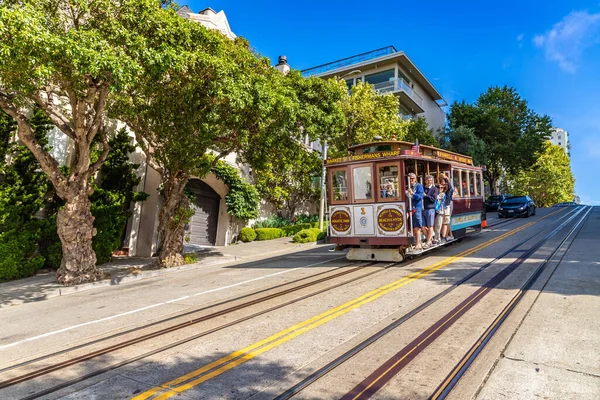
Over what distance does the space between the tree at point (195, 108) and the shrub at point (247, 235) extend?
7.01 metres

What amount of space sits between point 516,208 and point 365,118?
13.6m

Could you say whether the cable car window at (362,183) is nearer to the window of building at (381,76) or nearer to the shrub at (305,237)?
the shrub at (305,237)

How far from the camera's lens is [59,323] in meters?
6.50

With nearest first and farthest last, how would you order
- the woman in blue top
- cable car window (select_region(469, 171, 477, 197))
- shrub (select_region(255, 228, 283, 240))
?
the woman in blue top, cable car window (select_region(469, 171, 477, 197)), shrub (select_region(255, 228, 283, 240))

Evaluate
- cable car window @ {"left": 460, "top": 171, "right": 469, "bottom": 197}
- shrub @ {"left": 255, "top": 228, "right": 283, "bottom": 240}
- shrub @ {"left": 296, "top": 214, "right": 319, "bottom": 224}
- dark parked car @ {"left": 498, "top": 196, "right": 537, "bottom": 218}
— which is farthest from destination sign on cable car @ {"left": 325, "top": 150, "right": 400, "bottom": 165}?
dark parked car @ {"left": 498, "top": 196, "right": 537, "bottom": 218}

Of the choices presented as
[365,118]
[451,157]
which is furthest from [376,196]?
[365,118]

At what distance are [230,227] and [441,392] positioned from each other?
18.4 meters

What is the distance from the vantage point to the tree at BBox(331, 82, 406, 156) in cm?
2134

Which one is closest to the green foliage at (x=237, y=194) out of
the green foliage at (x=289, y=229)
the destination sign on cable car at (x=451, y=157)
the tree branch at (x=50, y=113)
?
the green foliage at (x=289, y=229)

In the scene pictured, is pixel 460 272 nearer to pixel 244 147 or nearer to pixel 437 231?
pixel 437 231

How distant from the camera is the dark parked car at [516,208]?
84.8 ft

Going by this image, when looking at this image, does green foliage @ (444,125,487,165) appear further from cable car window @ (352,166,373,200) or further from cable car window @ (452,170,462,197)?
cable car window @ (352,166,373,200)

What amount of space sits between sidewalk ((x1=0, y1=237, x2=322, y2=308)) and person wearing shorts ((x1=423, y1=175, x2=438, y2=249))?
23.7ft

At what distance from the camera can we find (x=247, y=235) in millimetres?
20266
